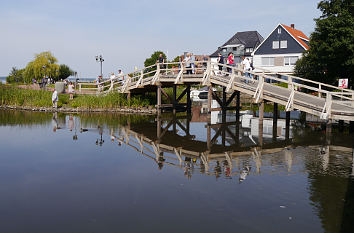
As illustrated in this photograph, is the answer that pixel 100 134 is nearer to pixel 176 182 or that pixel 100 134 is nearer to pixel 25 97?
pixel 176 182

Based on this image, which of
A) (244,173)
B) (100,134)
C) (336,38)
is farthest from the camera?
(336,38)

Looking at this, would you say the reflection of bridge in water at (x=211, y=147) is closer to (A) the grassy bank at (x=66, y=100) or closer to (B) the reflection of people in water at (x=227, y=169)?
(B) the reflection of people in water at (x=227, y=169)

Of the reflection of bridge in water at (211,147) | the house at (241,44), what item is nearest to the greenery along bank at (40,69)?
the house at (241,44)

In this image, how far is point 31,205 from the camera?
7.88m

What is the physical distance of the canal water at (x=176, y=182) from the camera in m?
6.98

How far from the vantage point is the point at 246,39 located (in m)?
75.8

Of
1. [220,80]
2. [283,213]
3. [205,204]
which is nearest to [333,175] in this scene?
[283,213]

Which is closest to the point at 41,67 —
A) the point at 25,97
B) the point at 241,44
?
the point at 25,97

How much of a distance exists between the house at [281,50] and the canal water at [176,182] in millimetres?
38250

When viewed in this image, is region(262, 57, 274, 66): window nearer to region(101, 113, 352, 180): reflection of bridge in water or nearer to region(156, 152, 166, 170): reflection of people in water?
region(101, 113, 352, 180): reflection of bridge in water

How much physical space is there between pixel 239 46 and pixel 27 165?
2653 inches

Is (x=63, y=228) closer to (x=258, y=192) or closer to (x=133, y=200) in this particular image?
(x=133, y=200)

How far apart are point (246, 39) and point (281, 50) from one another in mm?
22240

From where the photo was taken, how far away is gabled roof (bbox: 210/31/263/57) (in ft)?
241
